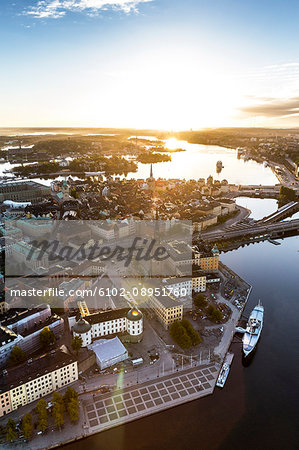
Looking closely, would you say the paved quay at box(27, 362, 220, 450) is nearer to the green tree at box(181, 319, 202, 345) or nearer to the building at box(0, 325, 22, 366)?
the green tree at box(181, 319, 202, 345)

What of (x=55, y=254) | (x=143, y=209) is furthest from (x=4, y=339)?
(x=143, y=209)

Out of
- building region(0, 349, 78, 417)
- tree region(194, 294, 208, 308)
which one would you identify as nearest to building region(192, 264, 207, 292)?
tree region(194, 294, 208, 308)

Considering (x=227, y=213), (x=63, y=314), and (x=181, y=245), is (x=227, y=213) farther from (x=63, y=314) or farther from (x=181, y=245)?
(x=63, y=314)

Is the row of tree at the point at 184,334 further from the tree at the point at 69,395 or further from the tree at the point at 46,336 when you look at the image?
the tree at the point at 46,336

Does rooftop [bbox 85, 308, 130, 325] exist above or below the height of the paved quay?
above

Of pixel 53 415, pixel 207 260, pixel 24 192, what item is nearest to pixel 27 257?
pixel 207 260

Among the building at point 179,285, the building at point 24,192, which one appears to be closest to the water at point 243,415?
the building at point 179,285

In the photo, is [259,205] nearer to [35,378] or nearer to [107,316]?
[107,316]
